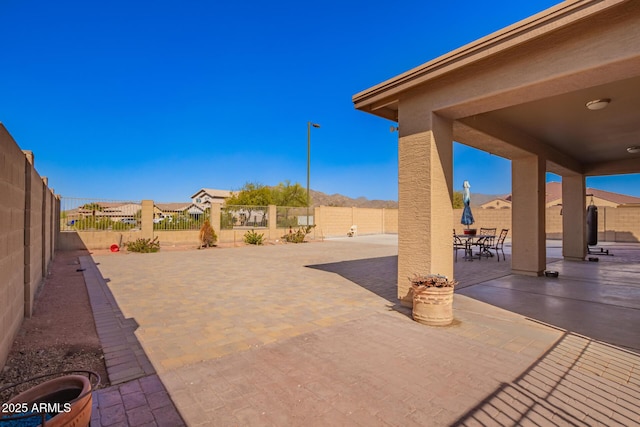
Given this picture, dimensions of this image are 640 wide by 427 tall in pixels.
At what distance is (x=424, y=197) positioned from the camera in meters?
5.01

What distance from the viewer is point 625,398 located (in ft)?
8.53

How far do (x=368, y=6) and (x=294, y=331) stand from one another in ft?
38.7

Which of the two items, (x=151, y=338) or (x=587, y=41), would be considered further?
(x=151, y=338)

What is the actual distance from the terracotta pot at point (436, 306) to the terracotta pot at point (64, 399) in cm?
379

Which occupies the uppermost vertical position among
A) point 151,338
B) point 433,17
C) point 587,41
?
point 433,17

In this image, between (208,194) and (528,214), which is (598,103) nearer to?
(528,214)

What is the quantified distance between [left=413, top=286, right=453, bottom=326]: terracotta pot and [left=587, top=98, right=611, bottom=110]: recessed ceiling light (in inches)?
158

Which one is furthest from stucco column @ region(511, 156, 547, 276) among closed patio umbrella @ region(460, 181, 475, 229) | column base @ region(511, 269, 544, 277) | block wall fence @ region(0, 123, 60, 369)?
block wall fence @ region(0, 123, 60, 369)

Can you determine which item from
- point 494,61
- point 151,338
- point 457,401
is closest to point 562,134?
point 494,61

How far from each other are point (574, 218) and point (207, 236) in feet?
51.2

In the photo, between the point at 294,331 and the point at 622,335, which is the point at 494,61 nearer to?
the point at 622,335

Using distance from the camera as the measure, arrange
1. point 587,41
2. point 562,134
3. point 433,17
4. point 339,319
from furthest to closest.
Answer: point 433,17, point 562,134, point 339,319, point 587,41

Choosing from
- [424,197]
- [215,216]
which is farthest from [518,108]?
[215,216]

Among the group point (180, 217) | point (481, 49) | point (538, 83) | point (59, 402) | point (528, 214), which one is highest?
point (481, 49)
